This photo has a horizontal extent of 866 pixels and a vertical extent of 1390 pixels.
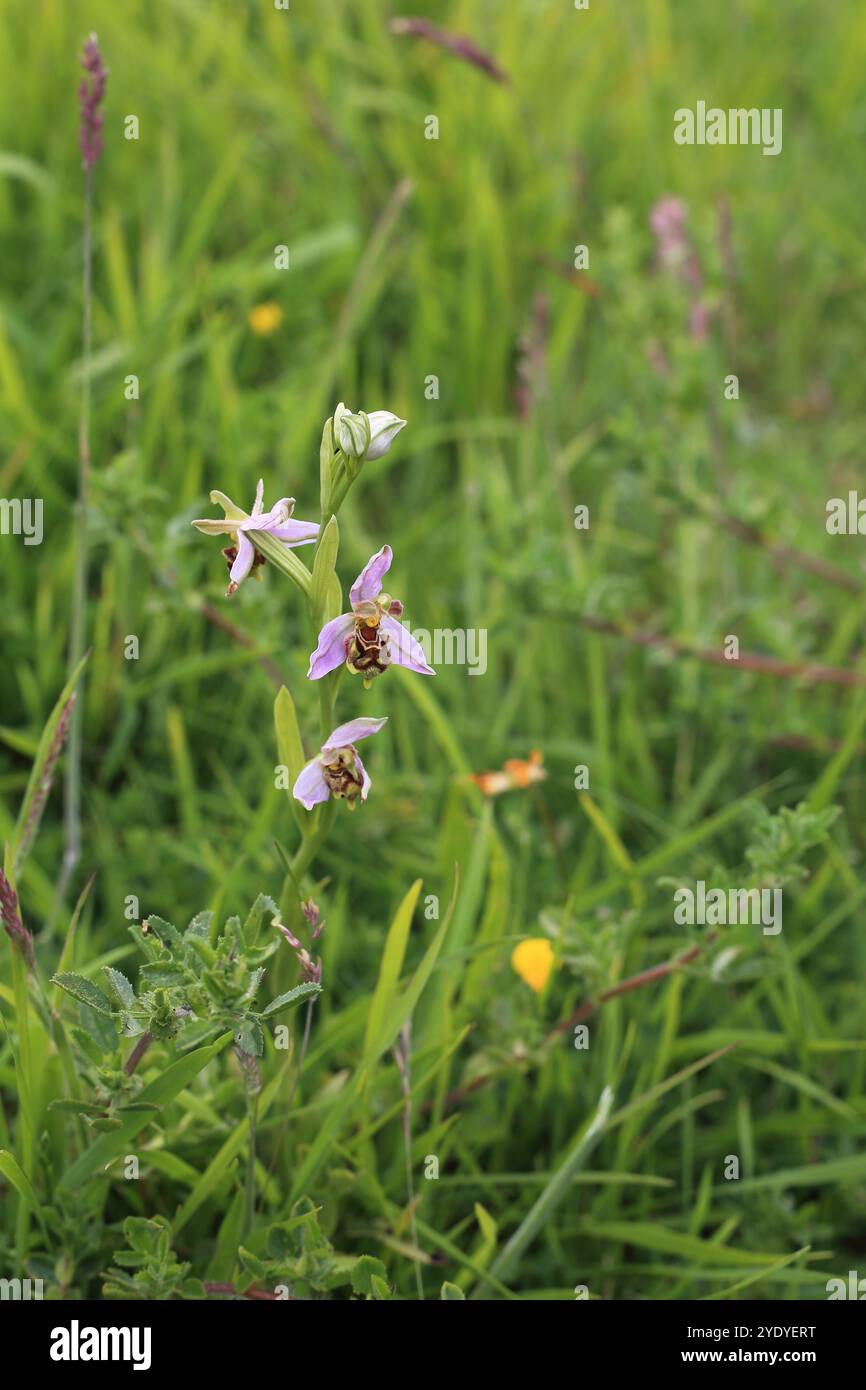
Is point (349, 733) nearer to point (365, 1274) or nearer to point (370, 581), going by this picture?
point (370, 581)

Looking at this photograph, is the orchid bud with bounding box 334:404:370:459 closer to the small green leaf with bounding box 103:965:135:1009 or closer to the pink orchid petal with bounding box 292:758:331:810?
the pink orchid petal with bounding box 292:758:331:810

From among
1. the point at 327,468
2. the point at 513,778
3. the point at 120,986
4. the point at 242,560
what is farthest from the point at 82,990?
the point at 513,778

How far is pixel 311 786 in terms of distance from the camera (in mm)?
1243

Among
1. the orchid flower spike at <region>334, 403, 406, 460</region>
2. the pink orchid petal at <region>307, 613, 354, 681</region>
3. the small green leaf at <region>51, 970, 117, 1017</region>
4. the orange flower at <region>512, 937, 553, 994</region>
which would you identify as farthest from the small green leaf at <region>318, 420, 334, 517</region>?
the orange flower at <region>512, 937, 553, 994</region>

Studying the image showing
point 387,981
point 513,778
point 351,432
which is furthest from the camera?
point 513,778

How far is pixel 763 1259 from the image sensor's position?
5.24ft

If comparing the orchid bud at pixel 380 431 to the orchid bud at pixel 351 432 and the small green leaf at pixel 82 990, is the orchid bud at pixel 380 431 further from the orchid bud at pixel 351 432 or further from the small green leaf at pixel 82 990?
the small green leaf at pixel 82 990

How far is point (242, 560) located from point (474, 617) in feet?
4.37

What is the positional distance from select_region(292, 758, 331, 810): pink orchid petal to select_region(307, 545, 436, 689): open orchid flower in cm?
10

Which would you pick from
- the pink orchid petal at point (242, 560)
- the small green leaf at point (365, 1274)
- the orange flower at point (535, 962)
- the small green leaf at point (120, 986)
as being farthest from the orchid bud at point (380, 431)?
the small green leaf at point (365, 1274)

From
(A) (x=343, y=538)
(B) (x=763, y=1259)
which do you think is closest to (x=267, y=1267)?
(B) (x=763, y=1259)

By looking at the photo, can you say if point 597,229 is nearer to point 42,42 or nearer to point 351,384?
point 351,384

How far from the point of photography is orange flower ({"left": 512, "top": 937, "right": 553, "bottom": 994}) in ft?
5.70

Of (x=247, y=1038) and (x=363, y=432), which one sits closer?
(x=363, y=432)
